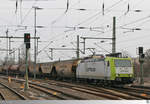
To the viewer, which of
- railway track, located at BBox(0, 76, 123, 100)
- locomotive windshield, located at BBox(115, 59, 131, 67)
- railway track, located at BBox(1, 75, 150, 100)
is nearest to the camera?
railway track, located at BBox(0, 76, 123, 100)

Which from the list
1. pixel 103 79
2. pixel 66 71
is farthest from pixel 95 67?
pixel 66 71

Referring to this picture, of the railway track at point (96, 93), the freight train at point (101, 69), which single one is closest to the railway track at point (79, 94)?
the railway track at point (96, 93)

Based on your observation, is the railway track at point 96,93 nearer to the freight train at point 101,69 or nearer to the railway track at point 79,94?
the railway track at point 79,94

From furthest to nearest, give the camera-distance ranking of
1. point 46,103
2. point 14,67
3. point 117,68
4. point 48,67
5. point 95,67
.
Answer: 1. point 14,67
2. point 48,67
3. point 95,67
4. point 117,68
5. point 46,103

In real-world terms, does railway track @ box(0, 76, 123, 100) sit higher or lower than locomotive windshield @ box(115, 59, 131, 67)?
lower

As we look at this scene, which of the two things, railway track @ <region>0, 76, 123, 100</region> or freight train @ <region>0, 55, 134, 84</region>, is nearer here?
railway track @ <region>0, 76, 123, 100</region>

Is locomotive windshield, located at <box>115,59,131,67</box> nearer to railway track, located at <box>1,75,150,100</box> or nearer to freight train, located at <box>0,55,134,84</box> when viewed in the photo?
freight train, located at <box>0,55,134,84</box>

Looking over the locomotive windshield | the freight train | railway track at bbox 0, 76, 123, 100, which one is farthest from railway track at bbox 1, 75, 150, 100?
the locomotive windshield

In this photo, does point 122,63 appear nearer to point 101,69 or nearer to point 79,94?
point 101,69

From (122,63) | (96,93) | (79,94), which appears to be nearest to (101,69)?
(122,63)

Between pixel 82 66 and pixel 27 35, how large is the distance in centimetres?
1109

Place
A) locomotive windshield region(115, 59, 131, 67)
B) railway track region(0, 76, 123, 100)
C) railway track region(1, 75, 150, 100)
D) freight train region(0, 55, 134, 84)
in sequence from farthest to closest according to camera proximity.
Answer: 1. locomotive windshield region(115, 59, 131, 67)
2. freight train region(0, 55, 134, 84)
3. railway track region(1, 75, 150, 100)
4. railway track region(0, 76, 123, 100)

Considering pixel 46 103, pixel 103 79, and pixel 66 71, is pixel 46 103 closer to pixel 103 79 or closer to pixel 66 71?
pixel 103 79

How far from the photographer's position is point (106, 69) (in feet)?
81.7
